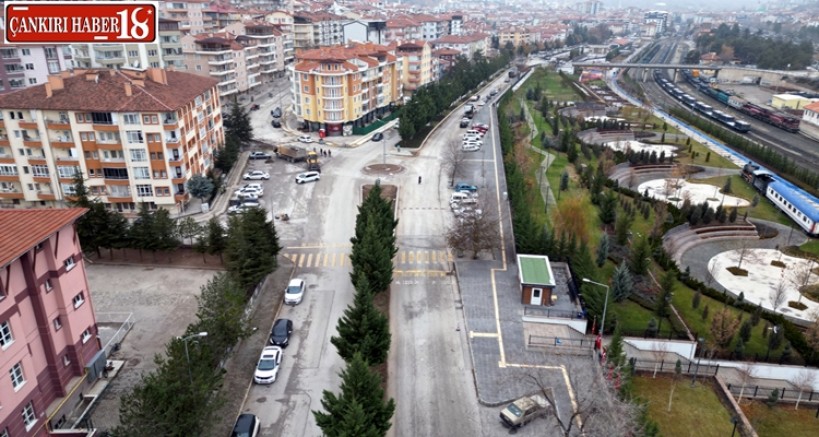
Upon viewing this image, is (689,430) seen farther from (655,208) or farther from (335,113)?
(335,113)


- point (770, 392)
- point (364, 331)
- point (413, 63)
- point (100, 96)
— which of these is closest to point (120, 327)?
point (364, 331)

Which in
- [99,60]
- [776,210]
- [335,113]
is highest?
[99,60]

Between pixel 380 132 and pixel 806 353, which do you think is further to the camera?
pixel 380 132

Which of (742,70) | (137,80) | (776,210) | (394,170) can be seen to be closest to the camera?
(137,80)

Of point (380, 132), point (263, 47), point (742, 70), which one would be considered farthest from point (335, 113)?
point (742, 70)

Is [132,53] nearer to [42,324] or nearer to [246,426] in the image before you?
[42,324]

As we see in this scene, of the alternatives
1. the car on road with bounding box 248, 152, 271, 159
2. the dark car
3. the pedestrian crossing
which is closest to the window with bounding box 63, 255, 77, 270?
the dark car

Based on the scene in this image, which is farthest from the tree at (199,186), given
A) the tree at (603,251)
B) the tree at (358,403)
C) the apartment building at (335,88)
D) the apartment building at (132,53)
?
the apartment building at (132,53)
